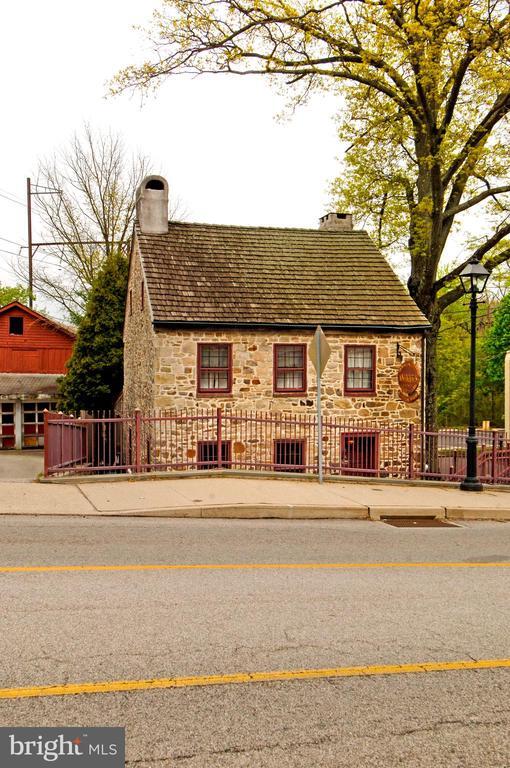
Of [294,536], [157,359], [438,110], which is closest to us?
[294,536]

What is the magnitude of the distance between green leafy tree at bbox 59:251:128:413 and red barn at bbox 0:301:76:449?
5.40m

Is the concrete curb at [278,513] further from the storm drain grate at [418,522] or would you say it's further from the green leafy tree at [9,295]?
the green leafy tree at [9,295]

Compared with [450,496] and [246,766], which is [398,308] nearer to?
[450,496]

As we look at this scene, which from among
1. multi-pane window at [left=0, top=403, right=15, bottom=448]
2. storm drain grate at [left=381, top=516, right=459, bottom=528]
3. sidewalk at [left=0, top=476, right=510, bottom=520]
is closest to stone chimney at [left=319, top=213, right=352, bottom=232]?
sidewalk at [left=0, top=476, right=510, bottom=520]

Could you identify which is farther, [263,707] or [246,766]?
[263,707]

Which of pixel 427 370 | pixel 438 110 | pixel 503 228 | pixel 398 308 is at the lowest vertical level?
pixel 427 370

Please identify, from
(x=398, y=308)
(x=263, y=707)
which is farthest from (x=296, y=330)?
(x=263, y=707)

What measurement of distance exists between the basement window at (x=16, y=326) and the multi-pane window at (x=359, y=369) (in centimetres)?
2143

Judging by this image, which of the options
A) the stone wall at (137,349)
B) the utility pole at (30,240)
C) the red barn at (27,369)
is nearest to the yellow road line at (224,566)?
the stone wall at (137,349)

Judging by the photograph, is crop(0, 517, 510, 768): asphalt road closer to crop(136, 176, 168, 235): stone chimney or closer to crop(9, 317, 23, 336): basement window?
crop(136, 176, 168, 235): stone chimney

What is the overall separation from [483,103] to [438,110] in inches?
56.7

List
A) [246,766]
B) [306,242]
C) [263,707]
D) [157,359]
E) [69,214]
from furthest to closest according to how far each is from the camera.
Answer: [69,214]
[306,242]
[157,359]
[263,707]
[246,766]

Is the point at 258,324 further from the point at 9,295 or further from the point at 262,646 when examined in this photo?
the point at 9,295

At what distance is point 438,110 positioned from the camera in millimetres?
21406
